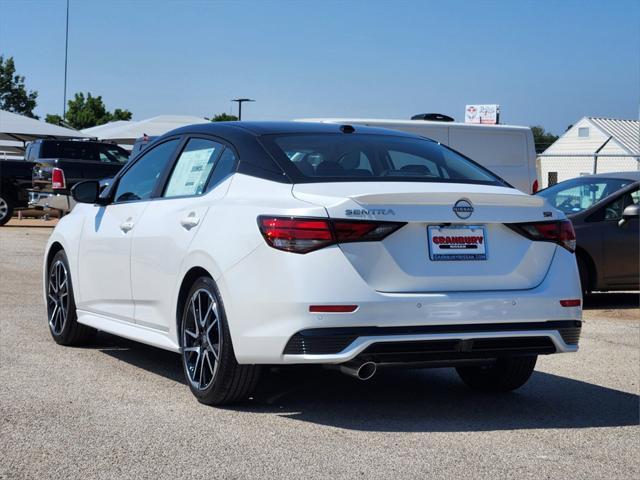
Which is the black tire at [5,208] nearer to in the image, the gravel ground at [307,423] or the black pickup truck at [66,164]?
the black pickup truck at [66,164]

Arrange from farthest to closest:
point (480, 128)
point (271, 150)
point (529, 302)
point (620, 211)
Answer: point (480, 128)
point (620, 211)
point (271, 150)
point (529, 302)

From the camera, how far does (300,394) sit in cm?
655

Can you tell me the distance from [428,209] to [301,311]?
2.73 feet

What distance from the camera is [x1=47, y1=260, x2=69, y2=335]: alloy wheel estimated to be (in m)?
8.18

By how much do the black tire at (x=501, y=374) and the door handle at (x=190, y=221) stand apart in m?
1.96

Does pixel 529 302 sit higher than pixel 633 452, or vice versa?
pixel 529 302

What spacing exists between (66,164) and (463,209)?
19799 millimetres

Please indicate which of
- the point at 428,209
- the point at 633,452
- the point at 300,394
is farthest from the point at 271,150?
the point at 633,452

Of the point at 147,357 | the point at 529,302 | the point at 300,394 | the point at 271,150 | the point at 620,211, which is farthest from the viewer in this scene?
the point at 620,211

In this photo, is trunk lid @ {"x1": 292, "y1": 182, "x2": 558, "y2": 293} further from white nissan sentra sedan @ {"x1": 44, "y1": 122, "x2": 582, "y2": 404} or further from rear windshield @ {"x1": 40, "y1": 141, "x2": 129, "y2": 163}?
rear windshield @ {"x1": 40, "y1": 141, "x2": 129, "y2": 163}

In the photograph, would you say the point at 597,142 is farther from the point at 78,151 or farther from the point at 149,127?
the point at 78,151

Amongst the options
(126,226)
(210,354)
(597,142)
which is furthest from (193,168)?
(597,142)

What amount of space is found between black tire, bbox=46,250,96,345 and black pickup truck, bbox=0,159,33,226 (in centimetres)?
1761

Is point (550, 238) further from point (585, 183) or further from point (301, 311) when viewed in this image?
point (585, 183)
